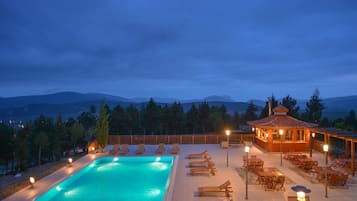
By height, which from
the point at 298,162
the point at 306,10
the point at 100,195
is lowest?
the point at 100,195

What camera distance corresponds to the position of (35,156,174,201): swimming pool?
438 inches

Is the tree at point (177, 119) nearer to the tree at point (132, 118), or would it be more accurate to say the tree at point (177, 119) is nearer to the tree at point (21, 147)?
the tree at point (132, 118)

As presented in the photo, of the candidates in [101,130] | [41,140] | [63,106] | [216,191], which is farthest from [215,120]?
[63,106]

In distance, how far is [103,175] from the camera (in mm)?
14555

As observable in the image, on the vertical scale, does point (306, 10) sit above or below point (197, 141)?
above

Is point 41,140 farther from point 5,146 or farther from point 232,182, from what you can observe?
point 232,182

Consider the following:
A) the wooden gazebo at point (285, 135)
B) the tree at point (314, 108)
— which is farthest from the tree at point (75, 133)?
the tree at point (314, 108)

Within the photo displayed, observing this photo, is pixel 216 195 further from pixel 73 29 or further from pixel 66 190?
pixel 73 29

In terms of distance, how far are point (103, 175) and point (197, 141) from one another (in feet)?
30.7

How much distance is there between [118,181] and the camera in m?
13.6

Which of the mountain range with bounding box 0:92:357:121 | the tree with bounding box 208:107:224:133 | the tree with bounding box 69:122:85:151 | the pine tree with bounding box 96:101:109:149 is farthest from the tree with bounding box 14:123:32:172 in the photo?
the mountain range with bounding box 0:92:357:121

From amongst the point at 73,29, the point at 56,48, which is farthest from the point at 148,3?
the point at 56,48

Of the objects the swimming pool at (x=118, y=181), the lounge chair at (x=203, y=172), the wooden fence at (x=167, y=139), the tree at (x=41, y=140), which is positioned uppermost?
the tree at (x=41, y=140)

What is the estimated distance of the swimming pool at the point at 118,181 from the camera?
11125mm
